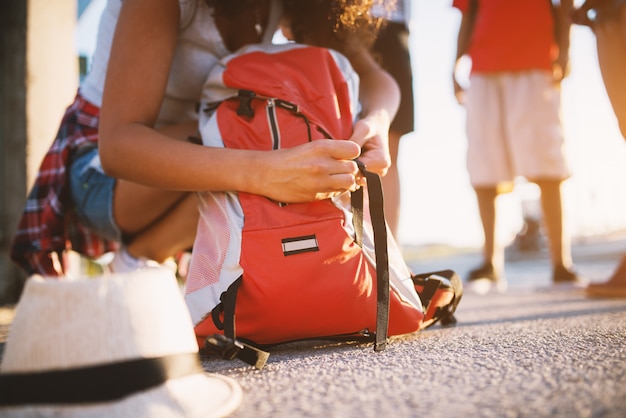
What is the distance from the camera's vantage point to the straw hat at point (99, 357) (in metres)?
0.55

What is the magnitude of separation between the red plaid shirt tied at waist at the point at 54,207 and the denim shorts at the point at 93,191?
0.04m

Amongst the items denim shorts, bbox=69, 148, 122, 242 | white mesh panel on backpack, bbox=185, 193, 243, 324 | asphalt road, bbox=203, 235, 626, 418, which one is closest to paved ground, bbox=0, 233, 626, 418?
asphalt road, bbox=203, 235, 626, 418

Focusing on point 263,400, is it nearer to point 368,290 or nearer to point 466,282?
point 368,290

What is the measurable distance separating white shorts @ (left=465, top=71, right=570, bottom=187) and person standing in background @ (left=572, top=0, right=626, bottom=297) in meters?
0.77

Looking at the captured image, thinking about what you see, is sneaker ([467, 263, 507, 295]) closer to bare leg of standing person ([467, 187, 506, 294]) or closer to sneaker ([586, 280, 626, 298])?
bare leg of standing person ([467, 187, 506, 294])

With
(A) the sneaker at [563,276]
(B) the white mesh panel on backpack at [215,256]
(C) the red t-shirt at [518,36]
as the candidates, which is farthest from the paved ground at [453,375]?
(C) the red t-shirt at [518,36]

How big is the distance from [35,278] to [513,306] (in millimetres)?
1675

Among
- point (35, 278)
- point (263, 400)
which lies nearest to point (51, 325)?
point (35, 278)

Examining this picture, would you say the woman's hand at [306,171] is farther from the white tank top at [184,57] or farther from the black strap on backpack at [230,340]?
the white tank top at [184,57]

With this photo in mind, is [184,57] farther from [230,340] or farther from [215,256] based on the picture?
[230,340]

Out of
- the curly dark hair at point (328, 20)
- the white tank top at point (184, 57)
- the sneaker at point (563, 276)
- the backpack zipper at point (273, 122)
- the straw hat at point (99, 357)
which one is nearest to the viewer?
the straw hat at point (99, 357)

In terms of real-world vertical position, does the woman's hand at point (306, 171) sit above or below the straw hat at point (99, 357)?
above

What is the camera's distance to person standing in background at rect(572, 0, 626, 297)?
1841 mm

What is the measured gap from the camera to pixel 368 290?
3.06ft
